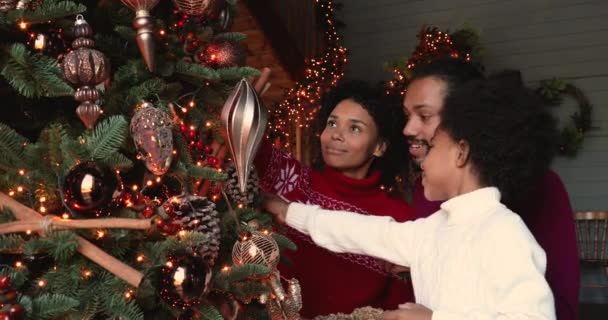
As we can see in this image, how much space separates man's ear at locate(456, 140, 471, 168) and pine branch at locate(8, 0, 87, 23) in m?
0.68

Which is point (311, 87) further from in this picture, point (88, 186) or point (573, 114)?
point (88, 186)

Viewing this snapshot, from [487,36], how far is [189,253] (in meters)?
4.41

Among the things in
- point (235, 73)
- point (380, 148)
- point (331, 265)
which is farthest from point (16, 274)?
point (380, 148)

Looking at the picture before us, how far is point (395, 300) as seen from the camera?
1713 millimetres

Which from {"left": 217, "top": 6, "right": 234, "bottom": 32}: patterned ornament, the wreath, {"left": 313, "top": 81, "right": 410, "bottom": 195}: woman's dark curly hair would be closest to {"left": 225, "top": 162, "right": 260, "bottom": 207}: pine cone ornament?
{"left": 217, "top": 6, "right": 234, "bottom": 32}: patterned ornament

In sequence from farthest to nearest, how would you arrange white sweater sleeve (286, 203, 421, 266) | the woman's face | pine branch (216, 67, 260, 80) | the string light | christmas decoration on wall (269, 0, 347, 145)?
1. christmas decoration on wall (269, 0, 347, 145)
2. the string light
3. the woman's face
4. white sweater sleeve (286, 203, 421, 266)
5. pine branch (216, 67, 260, 80)

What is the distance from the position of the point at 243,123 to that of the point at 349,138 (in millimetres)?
849

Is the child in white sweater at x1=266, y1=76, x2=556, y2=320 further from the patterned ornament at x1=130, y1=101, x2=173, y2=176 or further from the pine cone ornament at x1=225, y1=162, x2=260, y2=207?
the patterned ornament at x1=130, y1=101, x2=173, y2=176

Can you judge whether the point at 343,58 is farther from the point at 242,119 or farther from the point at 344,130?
the point at 242,119

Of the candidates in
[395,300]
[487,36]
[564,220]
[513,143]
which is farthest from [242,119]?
[487,36]

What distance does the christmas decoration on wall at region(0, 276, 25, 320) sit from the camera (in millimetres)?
691

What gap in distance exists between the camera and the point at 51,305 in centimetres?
74

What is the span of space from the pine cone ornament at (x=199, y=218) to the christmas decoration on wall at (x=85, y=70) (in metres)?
0.17

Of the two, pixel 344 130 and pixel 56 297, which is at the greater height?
pixel 344 130
